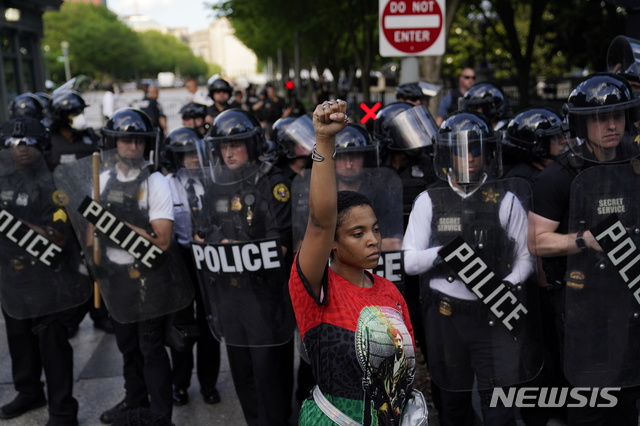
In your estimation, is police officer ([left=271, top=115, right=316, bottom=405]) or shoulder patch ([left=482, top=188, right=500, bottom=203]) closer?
shoulder patch ([left=482, top=188, right=500, bottom=203])

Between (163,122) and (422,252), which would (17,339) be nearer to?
(422,252)

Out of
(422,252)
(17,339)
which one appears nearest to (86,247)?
(17,339)

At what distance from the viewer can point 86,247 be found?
415cm

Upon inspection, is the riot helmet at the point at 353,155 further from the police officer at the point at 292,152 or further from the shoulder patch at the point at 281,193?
the police officer at the point at 292,152

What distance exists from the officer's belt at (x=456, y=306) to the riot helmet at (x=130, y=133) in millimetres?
1869

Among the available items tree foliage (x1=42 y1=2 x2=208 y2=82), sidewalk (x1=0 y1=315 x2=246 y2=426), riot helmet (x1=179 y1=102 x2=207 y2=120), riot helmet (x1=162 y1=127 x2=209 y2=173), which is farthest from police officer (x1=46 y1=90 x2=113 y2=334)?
tree foliage (x1=42 y1=2 x2=208 y2=82)

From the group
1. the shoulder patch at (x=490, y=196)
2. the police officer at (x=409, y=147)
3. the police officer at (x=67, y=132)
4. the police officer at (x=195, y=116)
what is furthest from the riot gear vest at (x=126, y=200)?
the police officer at (x=195, y=116)

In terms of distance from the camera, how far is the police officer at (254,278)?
12.8 ft

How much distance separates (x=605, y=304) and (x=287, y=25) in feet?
52.1

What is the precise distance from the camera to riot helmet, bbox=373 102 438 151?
4.64 m

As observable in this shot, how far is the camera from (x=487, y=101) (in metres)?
5.79

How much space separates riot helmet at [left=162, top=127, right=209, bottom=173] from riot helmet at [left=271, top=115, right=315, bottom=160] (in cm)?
54

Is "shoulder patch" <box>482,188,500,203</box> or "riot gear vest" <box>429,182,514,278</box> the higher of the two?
"shoulder patch" <box>482,188,500,203</box>

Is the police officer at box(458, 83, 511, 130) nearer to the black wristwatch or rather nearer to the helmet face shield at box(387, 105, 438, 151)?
the helmet face shield at box(387, 105, 438, 151)
